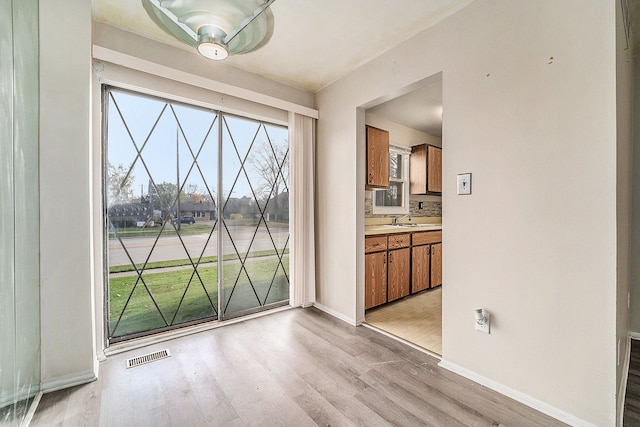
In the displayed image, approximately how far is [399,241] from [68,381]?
317 cm

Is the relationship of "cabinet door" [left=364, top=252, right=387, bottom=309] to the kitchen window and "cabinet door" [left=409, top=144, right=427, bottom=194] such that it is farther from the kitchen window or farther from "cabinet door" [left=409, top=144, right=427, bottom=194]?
"cabinet door" [left=409, top=144, right=427, bottom=194]

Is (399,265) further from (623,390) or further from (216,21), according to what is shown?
(216,21)

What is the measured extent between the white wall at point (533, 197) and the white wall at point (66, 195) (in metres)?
2.43

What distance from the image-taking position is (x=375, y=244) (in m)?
3.08

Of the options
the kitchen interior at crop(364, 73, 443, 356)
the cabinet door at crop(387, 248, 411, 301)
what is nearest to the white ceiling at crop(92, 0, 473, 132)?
the kitchen interior at crop(364, 73, 443, 356)

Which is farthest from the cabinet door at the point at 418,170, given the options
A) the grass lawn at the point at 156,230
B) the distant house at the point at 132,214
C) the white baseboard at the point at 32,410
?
the white baseboard at the point at 32,410

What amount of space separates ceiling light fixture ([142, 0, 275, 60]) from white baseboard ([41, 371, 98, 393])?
2.20 metres

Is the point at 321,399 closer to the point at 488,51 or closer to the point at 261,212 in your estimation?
the point at 261,212

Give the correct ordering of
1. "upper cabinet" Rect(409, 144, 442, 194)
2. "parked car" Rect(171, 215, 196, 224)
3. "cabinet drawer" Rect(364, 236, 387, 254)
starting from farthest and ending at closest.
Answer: "upper cabinet" Rect(409, 144, 442, 194)
"cabinet drawer" Rect(364, 236, 387, 254)
"parked car" Rect(171, 215, 196, 224)

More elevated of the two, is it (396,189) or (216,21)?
(216,21)

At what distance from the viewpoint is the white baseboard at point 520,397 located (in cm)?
144

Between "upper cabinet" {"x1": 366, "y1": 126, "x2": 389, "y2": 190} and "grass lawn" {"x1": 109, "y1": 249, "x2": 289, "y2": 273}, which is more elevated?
"upper cabinet" {"x1": 366, "y1": 126, "x2": 389, "y2": 190}

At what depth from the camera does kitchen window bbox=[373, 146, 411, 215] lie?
4.07 metres

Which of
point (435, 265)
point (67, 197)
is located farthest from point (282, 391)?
point (435, 265)
